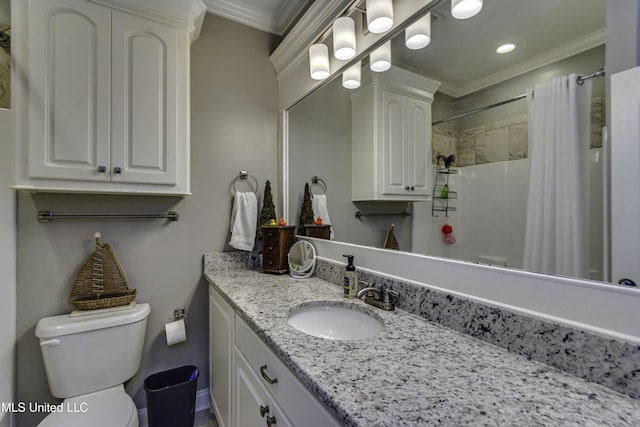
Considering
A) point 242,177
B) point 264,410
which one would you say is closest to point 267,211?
point 242,177

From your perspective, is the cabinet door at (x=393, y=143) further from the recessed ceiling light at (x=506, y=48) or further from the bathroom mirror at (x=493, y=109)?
the recessed ceiling light at (x=506, y=48)

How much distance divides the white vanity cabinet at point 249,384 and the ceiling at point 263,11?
1751mm

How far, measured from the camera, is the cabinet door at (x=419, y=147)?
1075 mm

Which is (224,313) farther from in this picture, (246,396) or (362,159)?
(362,159)

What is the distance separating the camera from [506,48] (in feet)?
2.79

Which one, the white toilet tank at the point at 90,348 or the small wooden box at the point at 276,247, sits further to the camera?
the small wooden box at the point at 276,247

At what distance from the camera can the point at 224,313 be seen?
1376 mm

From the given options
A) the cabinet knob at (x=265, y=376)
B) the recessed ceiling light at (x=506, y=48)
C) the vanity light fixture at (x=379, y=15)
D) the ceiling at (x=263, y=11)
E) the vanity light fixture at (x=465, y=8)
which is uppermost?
the ceiling at (x=263, y=11)

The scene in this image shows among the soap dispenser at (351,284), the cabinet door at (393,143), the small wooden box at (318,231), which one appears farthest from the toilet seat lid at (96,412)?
the cabinet door at (393,143)

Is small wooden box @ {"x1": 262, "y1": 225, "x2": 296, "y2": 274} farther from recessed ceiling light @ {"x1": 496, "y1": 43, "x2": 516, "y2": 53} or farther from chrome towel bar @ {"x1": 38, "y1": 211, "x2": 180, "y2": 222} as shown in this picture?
recessed ceiling light @ {"x1": 496, "y1": 43, "x2": 516, "y2": 53}

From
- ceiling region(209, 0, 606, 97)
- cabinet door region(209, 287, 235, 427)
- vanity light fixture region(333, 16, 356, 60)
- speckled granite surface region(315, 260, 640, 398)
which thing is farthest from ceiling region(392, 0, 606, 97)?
cabinet door region(209, 287, 235, 427)

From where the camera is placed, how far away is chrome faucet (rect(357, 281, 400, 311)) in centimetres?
106

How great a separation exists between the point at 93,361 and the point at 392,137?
1.71 m

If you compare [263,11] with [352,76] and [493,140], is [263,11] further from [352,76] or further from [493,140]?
[493,140]
